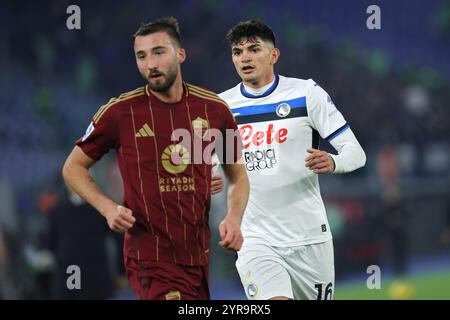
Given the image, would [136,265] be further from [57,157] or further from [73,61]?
[73,61]

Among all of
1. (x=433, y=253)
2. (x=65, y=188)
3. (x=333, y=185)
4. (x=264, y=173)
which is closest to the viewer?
(x=264, y=173)

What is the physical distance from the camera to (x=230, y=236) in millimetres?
4871

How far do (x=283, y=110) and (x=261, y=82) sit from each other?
317 mm

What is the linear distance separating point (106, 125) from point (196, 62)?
1192cm

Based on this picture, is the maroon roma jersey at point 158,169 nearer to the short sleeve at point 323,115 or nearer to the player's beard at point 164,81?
the player's beard at point 164,81

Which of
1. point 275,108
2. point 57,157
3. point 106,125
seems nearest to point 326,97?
point 275,108

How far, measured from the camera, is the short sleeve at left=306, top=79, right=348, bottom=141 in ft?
21.0

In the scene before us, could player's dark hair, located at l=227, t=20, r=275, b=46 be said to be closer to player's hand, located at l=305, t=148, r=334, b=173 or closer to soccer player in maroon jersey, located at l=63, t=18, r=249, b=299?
player's hand, located at l=305, t=148, r=334, b=173

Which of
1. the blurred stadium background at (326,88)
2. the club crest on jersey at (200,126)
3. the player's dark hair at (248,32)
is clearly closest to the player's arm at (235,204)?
the club crest on jersey at (200,126)

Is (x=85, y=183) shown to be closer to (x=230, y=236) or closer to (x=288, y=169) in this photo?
(x=230, y=236)

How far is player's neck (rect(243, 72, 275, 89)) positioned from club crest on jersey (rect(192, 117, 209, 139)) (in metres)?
1.55

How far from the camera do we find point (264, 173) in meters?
6.44

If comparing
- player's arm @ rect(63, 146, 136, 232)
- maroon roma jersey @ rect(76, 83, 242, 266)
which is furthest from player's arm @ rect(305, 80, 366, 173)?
player's arm @ rect(63, 146, 136, 232)

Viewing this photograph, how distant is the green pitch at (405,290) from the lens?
41.8ft
